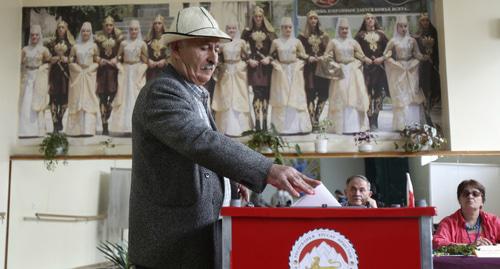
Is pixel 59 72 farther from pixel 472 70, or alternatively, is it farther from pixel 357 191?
pixel 472 70

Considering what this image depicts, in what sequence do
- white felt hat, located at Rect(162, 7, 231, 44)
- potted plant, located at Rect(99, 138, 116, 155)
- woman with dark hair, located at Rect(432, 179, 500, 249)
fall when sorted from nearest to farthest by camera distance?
white felt hat, located at Rect(162, 7, 231, 44)
woman with dark hair, located at Rect(432, 179, 500, 249)
potted plant, located at Rect(99, 138, 116, 155)

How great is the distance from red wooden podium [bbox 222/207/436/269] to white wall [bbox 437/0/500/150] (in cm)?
514

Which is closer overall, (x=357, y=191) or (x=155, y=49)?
(x=357, y=191)

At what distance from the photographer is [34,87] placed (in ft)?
21.8

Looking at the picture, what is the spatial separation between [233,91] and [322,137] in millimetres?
1096

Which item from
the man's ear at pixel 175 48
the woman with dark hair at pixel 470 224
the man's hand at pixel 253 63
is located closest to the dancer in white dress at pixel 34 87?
the man's hand at pixel 253 63

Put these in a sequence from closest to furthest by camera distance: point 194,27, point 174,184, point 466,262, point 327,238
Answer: point 327,238, point 174,184, point 194,27, point 466,262

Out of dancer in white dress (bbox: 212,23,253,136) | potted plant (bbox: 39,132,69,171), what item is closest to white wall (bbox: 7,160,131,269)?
potted plant (bbox: 39,132,69,171)

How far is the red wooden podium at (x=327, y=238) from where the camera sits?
122 cm

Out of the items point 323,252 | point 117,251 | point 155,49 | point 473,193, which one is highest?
point 155,49

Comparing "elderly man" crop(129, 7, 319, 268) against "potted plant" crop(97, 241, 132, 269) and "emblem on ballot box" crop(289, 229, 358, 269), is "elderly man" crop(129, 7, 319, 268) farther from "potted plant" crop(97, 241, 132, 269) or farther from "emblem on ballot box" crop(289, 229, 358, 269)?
"potted plant" crop(97, 241, 132, 269)

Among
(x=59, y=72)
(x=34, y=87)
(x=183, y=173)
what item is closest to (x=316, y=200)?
(x=183, y=173)

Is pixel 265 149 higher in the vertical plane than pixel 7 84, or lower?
lower

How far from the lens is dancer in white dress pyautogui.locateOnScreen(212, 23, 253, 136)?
20.9 ft
